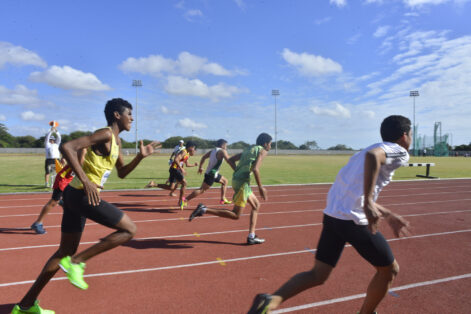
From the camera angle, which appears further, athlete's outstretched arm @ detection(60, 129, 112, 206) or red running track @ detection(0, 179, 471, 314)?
red running track @ detection(0, 179, 471, 314)

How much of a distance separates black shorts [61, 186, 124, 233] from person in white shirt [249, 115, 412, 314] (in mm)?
1398

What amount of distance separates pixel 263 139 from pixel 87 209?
316 cm

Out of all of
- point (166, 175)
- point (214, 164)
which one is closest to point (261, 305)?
point (214, 164)

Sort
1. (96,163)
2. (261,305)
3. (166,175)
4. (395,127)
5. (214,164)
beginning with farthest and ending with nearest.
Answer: (166,175), (214,164), (96,163), (395,127), (261,305)

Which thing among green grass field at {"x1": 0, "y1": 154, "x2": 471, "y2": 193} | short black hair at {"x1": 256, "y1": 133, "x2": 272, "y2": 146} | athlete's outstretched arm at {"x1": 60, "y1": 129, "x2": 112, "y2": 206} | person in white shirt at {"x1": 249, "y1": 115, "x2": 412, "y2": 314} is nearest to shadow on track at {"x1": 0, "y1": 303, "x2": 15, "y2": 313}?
athlete's outstretched arm at {"x1": 60, "y1": 129, "x2": 112, "y2": 206}

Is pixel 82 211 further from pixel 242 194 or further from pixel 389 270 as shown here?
pixel 242 194

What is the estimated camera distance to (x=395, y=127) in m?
2.53

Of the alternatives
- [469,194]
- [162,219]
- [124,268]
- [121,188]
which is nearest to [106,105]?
[124,268]

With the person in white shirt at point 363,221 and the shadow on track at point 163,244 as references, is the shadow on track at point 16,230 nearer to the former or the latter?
the shadow on track at point 163,244

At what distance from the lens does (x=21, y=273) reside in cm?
393

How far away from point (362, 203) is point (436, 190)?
1272cm

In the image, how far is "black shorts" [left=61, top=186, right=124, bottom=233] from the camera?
104 inches

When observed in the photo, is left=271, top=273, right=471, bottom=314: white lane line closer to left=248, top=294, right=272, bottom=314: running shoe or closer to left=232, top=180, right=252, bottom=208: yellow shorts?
left=248, top=294, right=272, bottom=314: running shoe

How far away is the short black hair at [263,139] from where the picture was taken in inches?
204
